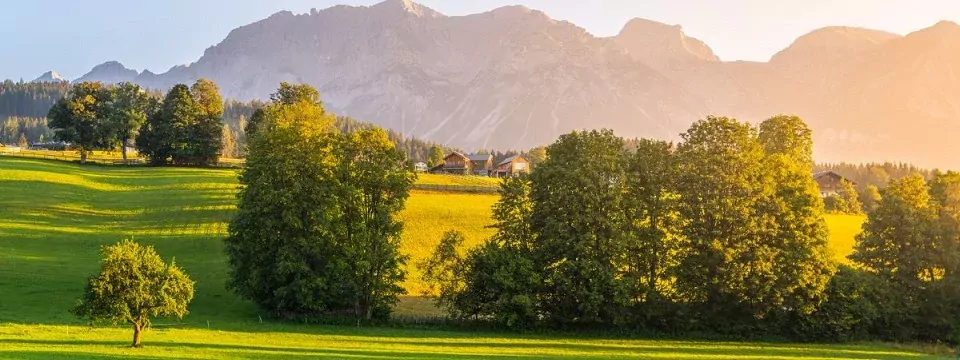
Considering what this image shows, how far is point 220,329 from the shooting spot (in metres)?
38.9

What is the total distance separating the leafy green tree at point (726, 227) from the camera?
4306cm

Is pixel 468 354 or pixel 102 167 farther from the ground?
pixel 102 167

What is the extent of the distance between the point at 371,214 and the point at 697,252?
2326cm

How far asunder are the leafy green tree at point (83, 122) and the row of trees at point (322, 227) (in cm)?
7177

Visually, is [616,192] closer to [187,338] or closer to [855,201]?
[187,338]

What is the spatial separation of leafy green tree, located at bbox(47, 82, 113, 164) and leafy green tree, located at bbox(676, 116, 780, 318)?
96.3 metres

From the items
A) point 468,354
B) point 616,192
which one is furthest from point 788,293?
point 468,354

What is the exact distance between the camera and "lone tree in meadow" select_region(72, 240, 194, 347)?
31.5 meters

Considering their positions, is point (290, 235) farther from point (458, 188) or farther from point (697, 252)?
point (458, 188)

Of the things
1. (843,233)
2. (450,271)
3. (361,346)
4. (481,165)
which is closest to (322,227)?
(450,271)

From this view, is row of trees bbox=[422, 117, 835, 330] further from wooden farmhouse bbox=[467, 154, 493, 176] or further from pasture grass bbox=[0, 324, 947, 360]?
wooden farmhouse bbox=[467, 154, 493, 176]

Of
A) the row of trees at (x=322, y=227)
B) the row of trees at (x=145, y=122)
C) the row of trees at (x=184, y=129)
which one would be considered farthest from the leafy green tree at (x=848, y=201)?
the row of trees at (x=145, y=122)

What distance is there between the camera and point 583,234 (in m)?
44.2

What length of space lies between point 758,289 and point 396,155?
26878 millimetres
